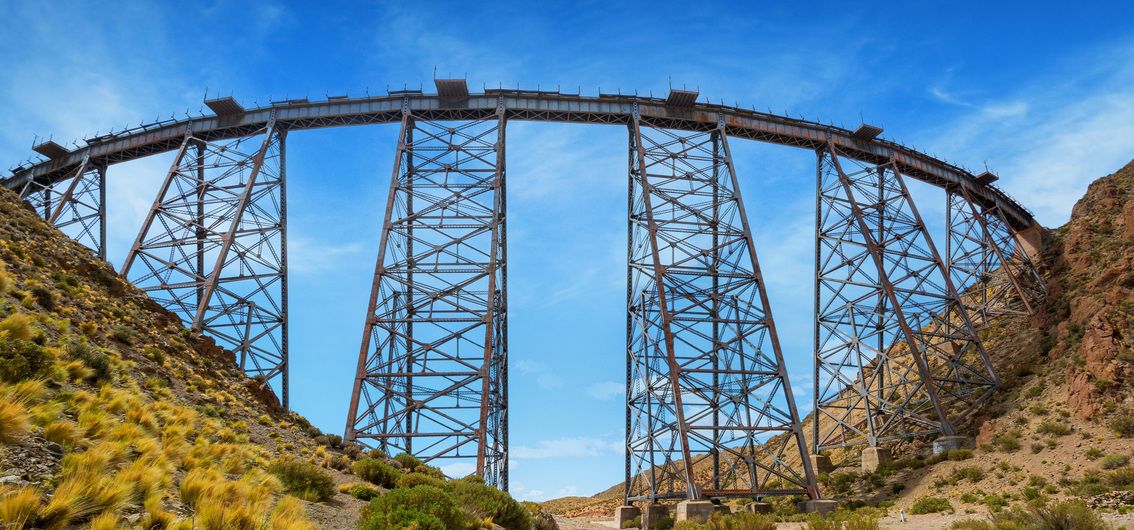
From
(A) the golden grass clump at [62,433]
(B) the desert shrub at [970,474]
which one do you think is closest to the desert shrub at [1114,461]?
(B) the desert shrub at [970,474]

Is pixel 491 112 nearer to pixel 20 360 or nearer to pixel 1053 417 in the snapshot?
pixel 20 360

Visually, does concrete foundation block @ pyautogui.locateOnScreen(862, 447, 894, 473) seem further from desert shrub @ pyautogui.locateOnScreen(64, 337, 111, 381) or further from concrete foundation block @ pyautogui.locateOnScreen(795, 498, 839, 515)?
desert shrub @ pyautogui.locateOnScreen(64, 337, 111, 381)

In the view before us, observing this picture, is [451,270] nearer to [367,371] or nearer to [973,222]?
[367,371]

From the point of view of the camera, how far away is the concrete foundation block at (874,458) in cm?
2589

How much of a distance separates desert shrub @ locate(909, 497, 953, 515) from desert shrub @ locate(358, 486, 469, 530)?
15.0 metres

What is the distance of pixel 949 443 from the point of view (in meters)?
25.3

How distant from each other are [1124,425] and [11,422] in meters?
26.4

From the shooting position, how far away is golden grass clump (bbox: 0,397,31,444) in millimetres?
6094

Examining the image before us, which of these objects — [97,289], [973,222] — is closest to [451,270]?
[97,289]

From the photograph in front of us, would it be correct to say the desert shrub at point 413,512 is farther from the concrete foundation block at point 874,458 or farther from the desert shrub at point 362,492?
the concrete foundation block at point 874,458

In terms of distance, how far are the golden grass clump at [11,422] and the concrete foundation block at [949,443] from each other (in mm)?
26814

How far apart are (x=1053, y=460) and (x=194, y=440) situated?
23055 millimetres

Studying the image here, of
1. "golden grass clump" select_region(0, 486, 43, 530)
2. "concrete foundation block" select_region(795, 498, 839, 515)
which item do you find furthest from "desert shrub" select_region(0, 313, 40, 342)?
"concrete foundation block" select_region(795, 498, 839, 515)

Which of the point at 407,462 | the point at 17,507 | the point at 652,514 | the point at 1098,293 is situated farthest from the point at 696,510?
the point at 1098,293
